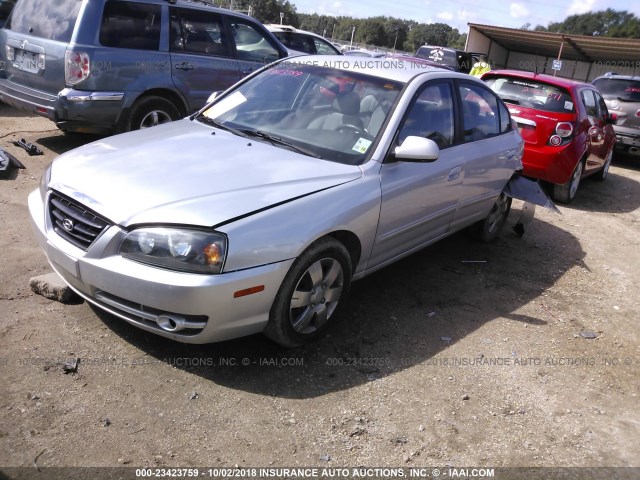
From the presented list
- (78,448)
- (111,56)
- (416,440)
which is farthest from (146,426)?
(111,56)

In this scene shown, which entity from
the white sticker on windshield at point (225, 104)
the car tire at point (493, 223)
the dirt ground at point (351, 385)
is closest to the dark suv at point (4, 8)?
the dirt ground at point (351, 385)

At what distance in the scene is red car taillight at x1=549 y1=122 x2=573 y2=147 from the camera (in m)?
7.11

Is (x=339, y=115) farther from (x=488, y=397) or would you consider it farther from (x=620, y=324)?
(x=620, y=324)

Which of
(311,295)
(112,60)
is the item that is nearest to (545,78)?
(112,60)

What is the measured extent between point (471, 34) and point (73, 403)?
28.1m

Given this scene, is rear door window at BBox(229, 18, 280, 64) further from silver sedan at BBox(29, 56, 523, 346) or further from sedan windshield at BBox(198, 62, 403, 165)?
sedan windshield at BBox(198, 62, 403, 165)

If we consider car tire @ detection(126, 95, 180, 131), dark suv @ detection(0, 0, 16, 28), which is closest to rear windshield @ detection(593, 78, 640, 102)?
car tire @ detection(126, 95, 180, 131)

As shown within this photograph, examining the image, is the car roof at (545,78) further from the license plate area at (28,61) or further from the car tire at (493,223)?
the license plate area at (28,61)

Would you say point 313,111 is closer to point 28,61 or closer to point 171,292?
point 171,292

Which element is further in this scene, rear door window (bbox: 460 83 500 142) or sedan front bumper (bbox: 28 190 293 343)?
rear door window (bbox: 460 83 500 142)

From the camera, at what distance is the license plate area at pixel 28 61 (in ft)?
19.8

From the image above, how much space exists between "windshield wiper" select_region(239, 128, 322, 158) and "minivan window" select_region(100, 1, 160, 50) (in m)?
3.14

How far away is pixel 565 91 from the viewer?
729 centimetres

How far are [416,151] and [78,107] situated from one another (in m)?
4.09
